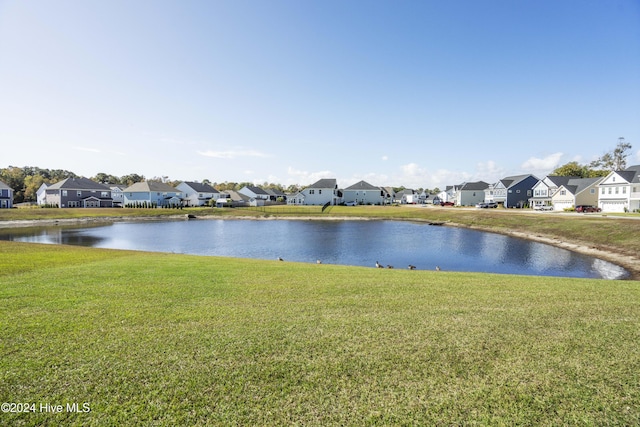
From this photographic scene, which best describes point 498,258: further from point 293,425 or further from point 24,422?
point 24,422

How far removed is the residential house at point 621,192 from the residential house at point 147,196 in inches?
4067

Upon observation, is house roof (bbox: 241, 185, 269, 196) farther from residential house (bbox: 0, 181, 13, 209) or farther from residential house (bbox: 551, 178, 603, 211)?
residential house (bbox: 551, 178, 603, 211)

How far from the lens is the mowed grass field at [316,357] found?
13.4 ft

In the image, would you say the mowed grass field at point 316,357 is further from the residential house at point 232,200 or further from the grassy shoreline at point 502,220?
the residential house at point 232,200

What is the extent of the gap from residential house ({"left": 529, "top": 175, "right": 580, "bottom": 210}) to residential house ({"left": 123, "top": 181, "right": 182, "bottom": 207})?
98744 millimetres

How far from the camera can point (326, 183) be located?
101250mm

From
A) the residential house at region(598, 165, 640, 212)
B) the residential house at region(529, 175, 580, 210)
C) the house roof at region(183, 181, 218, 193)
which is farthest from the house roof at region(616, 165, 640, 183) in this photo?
the house roof at region(183, 181, 218, 193)

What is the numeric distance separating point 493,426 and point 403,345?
6.91 feet

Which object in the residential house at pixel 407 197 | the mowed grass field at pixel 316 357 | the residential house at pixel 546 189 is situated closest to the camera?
the mowed grass field at pixel 316 357

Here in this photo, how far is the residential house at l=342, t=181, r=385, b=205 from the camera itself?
103812mm

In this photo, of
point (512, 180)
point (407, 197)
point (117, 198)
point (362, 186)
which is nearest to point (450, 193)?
point (407, 197)

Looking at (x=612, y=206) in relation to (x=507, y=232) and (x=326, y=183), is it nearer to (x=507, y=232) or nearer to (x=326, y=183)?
(x=507, y=232)

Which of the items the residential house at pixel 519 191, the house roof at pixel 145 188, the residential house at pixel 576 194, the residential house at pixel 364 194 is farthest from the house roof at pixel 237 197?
the residential house at pixel 576 194

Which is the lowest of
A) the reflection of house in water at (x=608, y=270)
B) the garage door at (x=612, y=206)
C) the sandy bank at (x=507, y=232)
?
the reflection of house in water at (x=608, y=270)
